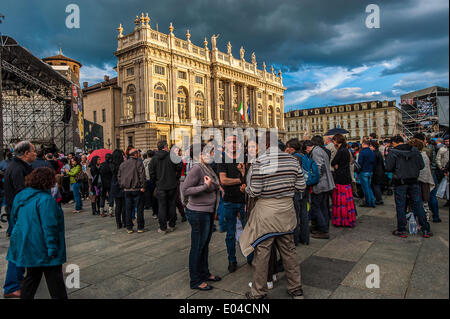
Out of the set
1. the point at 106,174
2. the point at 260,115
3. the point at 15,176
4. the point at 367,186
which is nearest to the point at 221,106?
the point at 260,115

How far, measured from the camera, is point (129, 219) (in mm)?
6652

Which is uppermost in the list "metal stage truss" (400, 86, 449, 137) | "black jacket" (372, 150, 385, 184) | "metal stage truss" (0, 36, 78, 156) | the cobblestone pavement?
"metal stage truss" (0, 36, 78, 156)

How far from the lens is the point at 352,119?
275 ft

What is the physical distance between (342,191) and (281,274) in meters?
3.18

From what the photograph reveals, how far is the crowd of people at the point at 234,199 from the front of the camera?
9.36 ft

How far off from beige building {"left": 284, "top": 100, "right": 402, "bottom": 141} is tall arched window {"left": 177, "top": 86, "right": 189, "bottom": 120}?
141 feet

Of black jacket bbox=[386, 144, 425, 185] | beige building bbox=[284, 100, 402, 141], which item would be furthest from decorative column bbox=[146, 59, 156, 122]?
beige building bbox=[284, 100, 402, 141]

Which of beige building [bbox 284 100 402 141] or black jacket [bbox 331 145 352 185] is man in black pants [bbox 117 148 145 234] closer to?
black jacket [bbox 331 145 352 185]

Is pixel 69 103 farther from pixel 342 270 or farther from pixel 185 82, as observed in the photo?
pixel 342 270

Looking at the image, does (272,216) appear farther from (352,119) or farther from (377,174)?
(352,119)

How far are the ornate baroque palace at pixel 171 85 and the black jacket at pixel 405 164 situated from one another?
28.2 meters

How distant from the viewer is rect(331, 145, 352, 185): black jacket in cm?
621

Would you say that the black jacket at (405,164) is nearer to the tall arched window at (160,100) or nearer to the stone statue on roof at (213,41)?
the tall arched window at (160,100)
